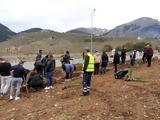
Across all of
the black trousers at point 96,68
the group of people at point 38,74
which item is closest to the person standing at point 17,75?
the group of people at point 38,74

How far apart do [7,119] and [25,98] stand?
13.3ft

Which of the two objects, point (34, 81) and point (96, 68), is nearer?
point (34, 81)

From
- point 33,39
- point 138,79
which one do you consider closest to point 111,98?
point 138,79

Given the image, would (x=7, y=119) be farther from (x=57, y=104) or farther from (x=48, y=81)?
(x=48, y=81)

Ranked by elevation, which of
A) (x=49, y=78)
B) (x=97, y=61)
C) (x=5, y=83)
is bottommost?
(x=5, y=83)

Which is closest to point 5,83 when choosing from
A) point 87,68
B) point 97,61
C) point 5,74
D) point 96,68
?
point 5,74

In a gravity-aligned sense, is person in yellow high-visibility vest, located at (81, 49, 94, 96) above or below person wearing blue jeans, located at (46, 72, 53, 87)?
above

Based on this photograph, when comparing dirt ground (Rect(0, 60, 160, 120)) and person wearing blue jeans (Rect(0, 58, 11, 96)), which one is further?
person wearing blue jeans (Rect(0, 58, 11, 96))

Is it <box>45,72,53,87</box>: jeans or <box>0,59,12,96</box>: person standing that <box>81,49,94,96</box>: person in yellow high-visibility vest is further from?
<box>0,59,12,96</box>: person standing

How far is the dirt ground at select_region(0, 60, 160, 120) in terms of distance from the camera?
1567 centimetres

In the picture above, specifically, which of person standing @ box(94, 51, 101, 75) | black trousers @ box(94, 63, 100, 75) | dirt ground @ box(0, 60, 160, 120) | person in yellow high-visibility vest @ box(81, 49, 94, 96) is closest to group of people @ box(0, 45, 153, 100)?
person in yellow high-visibility vest @ box(81, 49, 94, 96)

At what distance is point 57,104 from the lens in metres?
17.9

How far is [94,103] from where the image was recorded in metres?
17.2

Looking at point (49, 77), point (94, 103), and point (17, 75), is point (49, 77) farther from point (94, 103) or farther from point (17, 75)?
point (94, 103)
